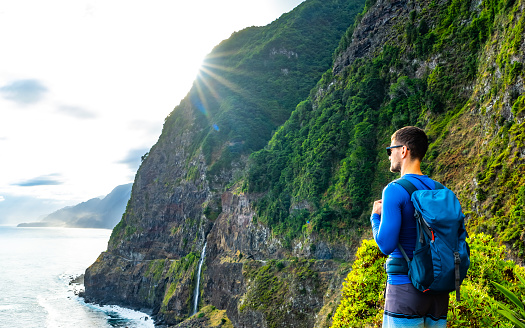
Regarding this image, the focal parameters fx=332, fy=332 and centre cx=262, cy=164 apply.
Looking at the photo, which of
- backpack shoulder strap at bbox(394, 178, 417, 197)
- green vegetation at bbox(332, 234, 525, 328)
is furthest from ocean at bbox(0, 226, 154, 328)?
backpack shoulder strap at bbox(394, 178, 417, 197)

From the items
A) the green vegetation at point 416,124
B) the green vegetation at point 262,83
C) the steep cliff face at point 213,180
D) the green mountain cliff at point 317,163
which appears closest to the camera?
the green vegetation at point 416,124

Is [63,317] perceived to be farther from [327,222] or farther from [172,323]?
[327,222]

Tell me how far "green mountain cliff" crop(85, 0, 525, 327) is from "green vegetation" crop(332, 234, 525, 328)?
10.7 metres

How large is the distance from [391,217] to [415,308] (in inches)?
33.1

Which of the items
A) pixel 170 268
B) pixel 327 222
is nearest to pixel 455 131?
pixel 327 222

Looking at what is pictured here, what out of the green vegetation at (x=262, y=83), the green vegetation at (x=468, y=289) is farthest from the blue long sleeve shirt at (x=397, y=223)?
the green vegetation at (x=262, y=83)

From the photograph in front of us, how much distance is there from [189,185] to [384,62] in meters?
44.0

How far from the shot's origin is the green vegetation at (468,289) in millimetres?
4570

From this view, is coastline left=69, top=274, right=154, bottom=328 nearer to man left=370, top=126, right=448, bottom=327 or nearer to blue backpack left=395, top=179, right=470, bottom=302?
man left=370, top=126, right=448, bottom=327

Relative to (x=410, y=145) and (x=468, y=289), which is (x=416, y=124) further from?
(x=410, y=145)

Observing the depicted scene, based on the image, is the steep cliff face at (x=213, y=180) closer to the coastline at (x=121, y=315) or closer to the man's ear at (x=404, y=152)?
the coastline at (x=121, y=315)

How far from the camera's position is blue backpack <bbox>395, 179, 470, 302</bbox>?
9.30ft

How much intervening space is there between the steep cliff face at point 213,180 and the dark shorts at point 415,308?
36.1 metres

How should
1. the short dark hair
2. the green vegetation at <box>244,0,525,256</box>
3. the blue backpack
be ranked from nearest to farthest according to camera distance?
the blue backpack
the short dark hair
the green vegetation at <box>244,0,525,256</box>
